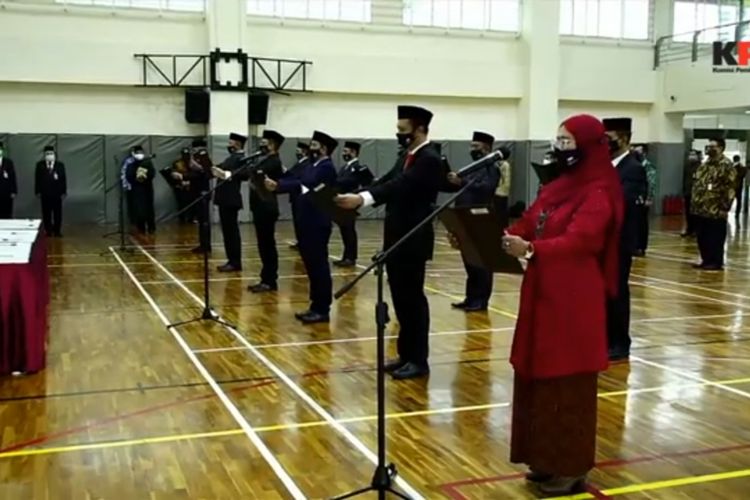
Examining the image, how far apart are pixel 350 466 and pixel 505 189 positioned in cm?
539

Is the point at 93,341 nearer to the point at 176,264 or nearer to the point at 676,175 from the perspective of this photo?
the point at 176,264

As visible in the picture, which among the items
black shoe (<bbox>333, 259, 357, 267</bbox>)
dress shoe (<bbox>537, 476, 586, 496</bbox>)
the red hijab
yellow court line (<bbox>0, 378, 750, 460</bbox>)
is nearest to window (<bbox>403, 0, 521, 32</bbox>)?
black shoe (<bbox>333, 259, 357, 267</bbox>)

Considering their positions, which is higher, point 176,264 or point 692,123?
point 692,123

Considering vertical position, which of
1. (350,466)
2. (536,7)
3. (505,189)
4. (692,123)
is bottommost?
(350,466)

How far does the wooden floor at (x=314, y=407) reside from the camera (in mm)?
3738

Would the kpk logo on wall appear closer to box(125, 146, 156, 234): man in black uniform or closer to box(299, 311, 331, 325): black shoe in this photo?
box(125, 146, 156, 234): man in black uniform

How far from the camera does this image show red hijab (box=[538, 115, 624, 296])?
3.37 metres

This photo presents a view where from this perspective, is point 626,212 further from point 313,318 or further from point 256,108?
point 256,108

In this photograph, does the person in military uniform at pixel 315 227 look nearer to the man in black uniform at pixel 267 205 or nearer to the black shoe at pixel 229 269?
the man in black uniform at pixel 267 205

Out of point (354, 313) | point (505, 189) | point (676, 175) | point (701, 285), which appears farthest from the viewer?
point (676, 175)

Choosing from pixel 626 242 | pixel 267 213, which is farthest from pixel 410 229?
pixel 267 213

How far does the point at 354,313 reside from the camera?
7.73m

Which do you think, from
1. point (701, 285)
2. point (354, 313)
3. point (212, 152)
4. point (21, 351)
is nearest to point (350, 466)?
point (21, 351)

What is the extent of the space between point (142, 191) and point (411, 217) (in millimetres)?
11495
